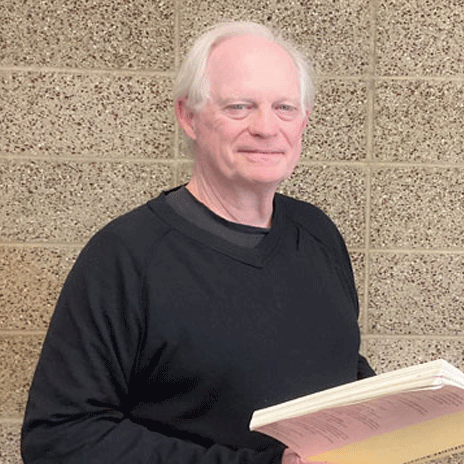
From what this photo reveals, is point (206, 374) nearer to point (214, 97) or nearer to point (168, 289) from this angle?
point (168, 289)

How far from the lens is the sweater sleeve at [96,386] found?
1282 mm

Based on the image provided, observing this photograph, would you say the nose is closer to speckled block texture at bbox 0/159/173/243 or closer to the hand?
the hand

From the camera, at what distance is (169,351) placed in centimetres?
133

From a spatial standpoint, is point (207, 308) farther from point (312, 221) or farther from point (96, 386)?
point (312, 221)

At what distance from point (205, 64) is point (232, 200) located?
22 centimetres

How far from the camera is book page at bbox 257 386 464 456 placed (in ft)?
3.46

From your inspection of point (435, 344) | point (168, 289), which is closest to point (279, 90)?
point (168, 289)

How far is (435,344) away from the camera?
7.16 feet

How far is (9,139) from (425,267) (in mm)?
1003

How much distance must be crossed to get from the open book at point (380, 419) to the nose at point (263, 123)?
46cm

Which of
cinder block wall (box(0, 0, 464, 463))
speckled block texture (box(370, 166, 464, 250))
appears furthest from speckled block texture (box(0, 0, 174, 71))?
speckled block texture (box(370, 166, 464, 250))

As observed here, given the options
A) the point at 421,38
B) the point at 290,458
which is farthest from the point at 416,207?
the point at 290,458

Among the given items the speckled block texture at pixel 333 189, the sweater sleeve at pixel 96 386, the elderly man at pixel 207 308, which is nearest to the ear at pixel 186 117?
the elderly man at pixel 207 308

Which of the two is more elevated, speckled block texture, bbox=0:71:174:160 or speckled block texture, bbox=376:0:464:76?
speckled block texture, bbox=376:0:464:76
